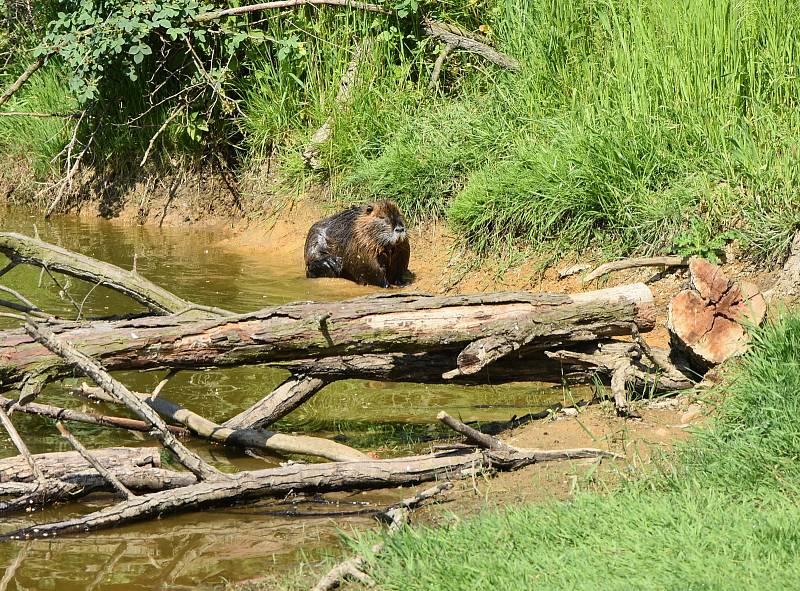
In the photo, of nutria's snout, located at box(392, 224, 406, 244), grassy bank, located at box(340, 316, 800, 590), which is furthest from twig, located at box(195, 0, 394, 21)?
grassy bank, located at box(340, 316, 800, 590)

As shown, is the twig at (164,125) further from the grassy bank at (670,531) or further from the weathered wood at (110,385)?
the grassy bank at (670,531)

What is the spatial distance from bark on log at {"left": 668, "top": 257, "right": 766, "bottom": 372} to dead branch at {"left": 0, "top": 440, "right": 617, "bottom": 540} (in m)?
0.88

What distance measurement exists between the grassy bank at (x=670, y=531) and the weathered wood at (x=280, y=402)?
1.68m

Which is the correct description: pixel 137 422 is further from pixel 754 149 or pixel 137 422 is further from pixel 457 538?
pixel 754 149

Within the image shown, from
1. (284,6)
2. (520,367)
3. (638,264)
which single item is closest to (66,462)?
(520,367)

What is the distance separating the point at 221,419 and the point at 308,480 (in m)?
1.51

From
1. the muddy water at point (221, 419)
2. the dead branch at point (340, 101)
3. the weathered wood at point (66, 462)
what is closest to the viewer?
the muddy water at point (221, 419)

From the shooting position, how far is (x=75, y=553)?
421cm

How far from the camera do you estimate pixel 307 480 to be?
4.47 metres

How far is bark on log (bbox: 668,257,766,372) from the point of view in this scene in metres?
4.93

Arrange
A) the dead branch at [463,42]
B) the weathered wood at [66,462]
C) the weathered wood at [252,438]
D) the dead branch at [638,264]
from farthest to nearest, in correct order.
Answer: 1. the dead branch at [463,42]
2. the dead branch at [638,264]
3. the weathered wood at [252,438]
4. the weathered wood at [66,462]

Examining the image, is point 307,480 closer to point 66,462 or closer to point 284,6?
point 66,462

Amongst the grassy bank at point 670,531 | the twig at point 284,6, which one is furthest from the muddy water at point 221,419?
the twig at point 284,6

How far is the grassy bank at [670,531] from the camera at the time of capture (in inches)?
123
